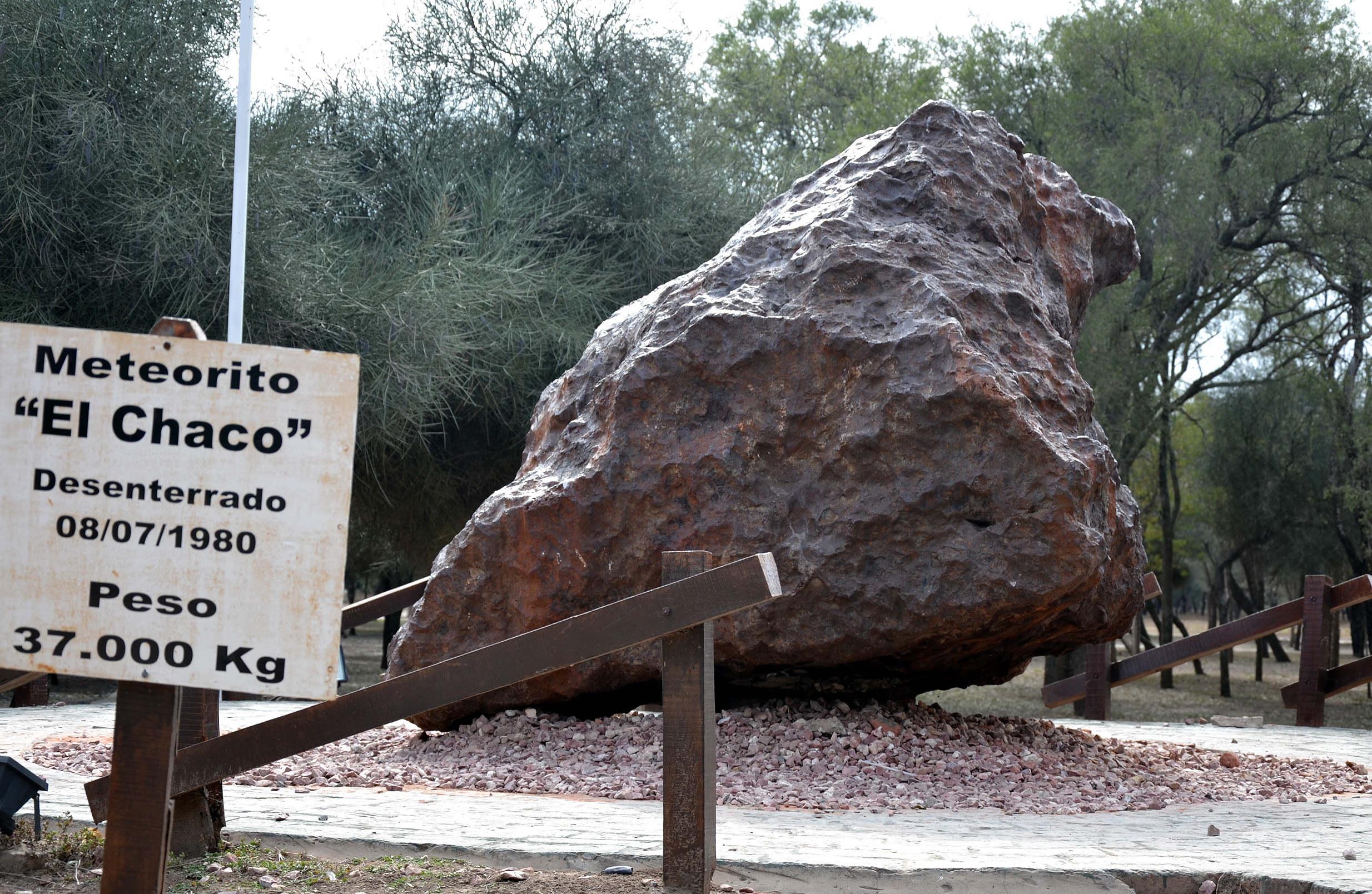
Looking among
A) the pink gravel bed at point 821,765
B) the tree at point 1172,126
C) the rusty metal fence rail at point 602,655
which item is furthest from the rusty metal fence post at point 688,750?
the tree at point 1172,126

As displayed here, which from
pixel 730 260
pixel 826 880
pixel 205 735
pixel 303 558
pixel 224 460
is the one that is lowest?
pixel 826 880

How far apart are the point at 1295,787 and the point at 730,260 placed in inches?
163

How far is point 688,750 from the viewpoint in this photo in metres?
3.66

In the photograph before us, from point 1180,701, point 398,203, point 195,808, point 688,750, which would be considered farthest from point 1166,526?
point 195,808

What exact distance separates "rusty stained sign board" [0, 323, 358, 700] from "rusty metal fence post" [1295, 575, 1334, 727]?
9.28 metres

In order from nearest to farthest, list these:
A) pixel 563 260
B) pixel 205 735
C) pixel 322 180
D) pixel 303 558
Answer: pixel 303 558
pixel 205 735
pixel 322 180
pixel 563 260

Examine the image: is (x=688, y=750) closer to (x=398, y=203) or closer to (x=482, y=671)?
→ (x=482, y=671)

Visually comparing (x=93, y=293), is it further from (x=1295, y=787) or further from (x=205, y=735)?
(x=1295, y=787)

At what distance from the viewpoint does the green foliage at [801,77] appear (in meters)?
21.5

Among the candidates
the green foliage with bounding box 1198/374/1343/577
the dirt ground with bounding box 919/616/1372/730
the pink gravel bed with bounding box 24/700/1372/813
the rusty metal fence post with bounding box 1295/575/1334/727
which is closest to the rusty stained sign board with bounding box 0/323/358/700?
the pink gravel bed with bounding box 24/700/1372/813

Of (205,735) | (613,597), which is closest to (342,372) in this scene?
(205,735)

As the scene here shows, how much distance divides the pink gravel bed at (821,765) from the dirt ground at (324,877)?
145cm

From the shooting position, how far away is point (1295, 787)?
622 cm

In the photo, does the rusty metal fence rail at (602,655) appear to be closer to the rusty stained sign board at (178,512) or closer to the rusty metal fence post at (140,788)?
the rusty metal fence post at (140,788)
